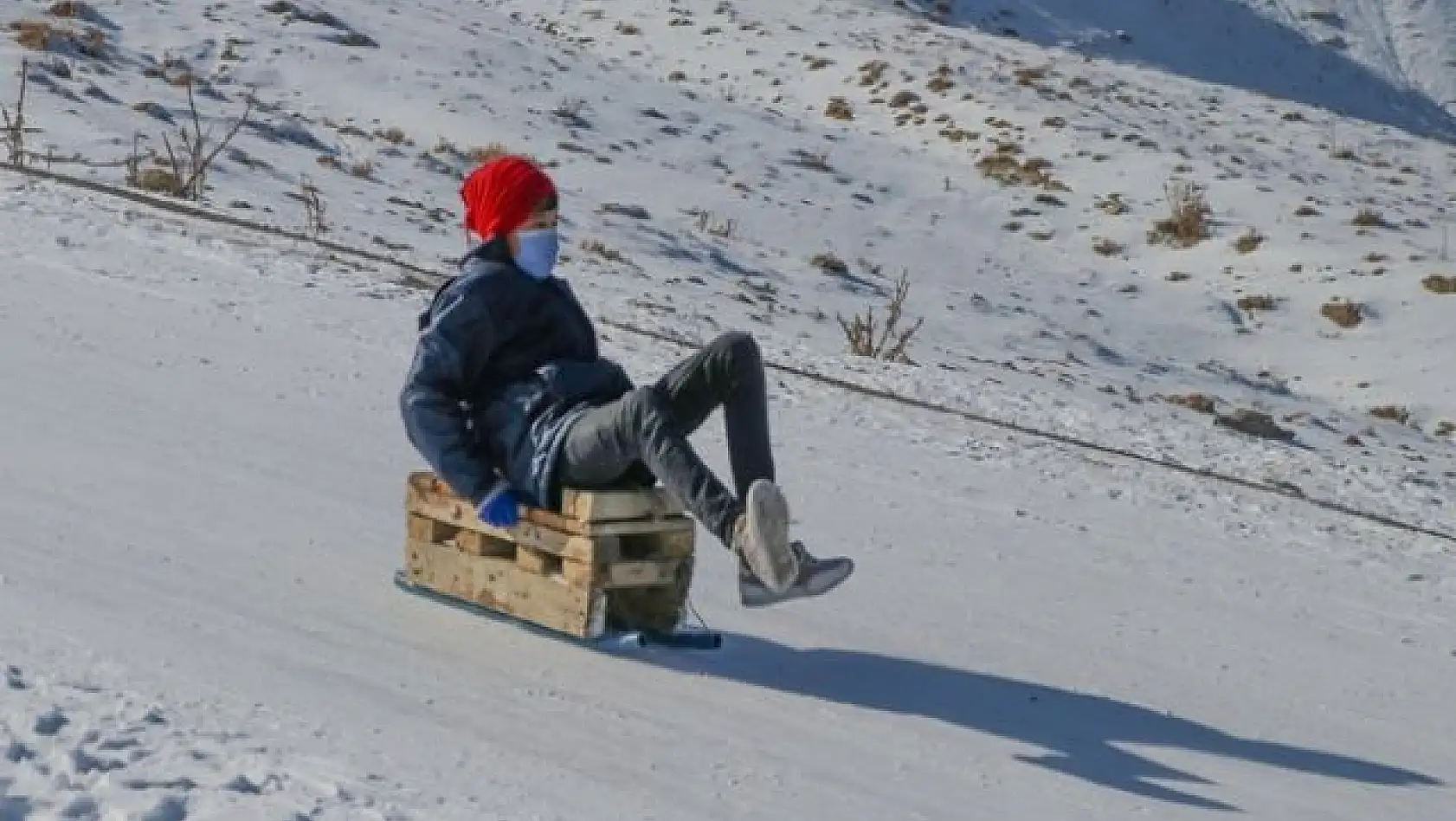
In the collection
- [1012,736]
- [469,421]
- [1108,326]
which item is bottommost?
[1108,326]

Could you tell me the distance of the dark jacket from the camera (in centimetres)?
553

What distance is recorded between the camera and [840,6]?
33656 millimetres

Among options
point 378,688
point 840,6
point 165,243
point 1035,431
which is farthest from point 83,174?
point 840,6

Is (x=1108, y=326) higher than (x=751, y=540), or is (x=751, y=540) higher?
(x=751, y=540)

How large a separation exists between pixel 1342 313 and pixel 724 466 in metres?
11.6

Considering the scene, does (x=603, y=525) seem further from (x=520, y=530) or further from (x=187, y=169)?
(x=187, y=169)

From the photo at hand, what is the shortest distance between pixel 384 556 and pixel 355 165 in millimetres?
11017

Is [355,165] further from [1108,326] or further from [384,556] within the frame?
[384,556]

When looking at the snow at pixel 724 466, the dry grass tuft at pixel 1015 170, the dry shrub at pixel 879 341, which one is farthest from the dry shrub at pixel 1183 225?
the dry shrub at pixel 879 341

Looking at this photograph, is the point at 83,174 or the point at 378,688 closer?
the point at 378,688

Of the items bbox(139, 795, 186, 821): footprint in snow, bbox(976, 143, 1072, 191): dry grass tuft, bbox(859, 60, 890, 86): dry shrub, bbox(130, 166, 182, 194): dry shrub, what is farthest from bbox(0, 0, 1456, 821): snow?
bbox(859, 60, 890, 86): dry shrub

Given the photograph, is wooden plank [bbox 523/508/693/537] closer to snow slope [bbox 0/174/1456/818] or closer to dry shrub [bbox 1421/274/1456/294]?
snow slope [bbox 0/174/1456/818]

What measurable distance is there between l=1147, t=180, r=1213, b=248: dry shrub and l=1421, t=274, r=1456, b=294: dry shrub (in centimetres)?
262

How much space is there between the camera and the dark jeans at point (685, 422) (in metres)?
5.25
